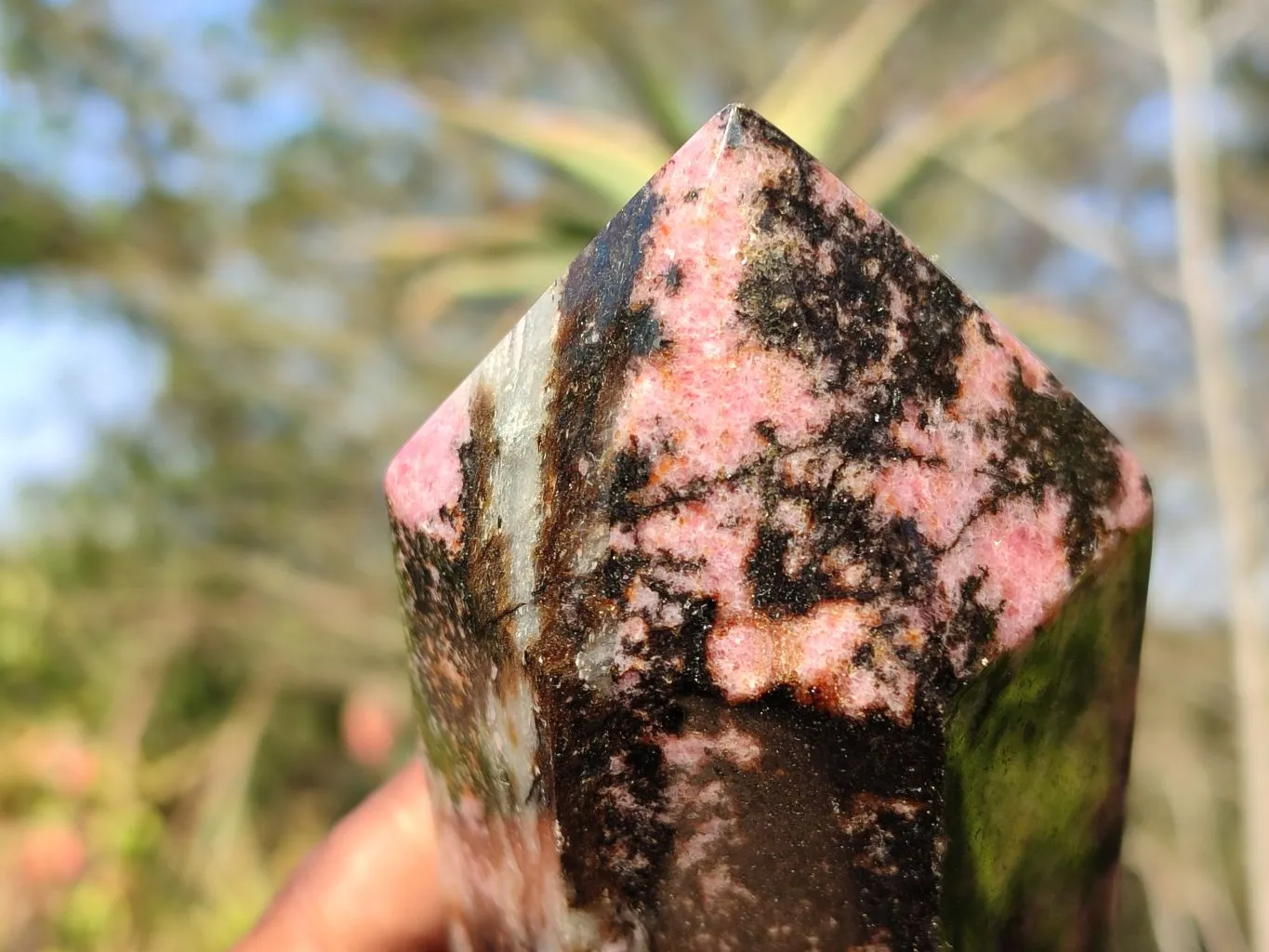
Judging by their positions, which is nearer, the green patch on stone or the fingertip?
the green patch on stone

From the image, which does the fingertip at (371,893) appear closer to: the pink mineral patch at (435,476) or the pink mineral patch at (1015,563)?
the pink mineral patch at (435,476)

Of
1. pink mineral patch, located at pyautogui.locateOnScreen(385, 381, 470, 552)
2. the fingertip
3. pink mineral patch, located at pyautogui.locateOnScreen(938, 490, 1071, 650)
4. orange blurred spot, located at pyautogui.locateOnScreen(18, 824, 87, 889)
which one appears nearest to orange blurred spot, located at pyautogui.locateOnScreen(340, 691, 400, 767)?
orange blurred spot, located at pyautogui.locateOnScreen(18, 824, 87, 889)

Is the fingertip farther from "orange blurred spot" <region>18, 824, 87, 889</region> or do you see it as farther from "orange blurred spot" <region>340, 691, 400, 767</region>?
"orange blurred spot" <region>340, 691, 400, 767</region>

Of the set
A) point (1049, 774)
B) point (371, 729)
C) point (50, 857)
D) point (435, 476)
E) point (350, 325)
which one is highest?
point (350, 325)

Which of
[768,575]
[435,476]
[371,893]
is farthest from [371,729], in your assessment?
[768,575]

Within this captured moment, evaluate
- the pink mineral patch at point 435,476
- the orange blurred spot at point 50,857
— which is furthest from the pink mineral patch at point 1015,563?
the orange blurred spot at point 50,857

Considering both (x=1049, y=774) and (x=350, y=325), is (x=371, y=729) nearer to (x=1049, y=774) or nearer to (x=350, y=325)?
(x=350, y=325)

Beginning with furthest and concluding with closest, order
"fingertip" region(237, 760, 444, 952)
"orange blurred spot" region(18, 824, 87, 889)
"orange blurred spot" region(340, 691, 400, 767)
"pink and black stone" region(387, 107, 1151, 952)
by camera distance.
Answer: "orange blurred spot" region(340, 691, 400, 767), "orange blurred spot" region(18, 824, 87, 889), "fingertip" region(237, 760, 444, 952), "pink and black stone" region(387, 107, 1151, 952)

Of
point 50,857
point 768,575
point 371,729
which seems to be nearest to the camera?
point 768,575
